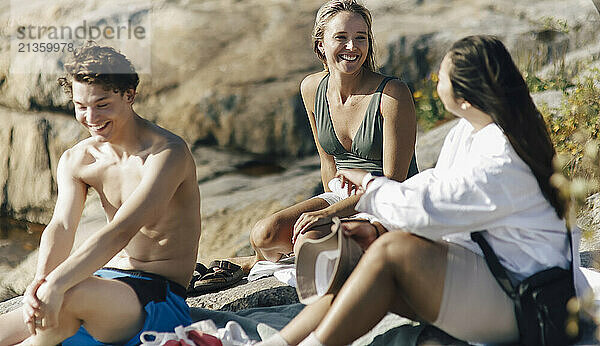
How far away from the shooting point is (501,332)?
7.41 ft

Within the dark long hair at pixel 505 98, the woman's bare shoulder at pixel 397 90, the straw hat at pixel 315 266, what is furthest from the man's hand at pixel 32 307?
the woman's bare shoulder at pixel 397 90

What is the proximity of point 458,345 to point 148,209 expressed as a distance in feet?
3.65

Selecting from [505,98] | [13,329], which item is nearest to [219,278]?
[13,329]

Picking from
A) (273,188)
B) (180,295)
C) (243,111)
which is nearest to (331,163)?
(180,295)

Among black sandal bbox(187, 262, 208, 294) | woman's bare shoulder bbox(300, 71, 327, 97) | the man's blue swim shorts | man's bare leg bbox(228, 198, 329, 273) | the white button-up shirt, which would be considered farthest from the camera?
woman's bare shoulder bbox(300, 71, 327, 97)

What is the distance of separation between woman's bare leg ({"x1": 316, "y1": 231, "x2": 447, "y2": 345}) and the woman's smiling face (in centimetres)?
137

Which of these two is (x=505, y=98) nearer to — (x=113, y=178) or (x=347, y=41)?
(x=347, y=41)

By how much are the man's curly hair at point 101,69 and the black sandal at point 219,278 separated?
125 cm

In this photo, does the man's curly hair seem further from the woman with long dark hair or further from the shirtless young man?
the woman with long dark hair

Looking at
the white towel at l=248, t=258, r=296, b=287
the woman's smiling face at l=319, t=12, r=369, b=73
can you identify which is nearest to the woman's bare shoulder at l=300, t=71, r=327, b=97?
the woman's smiling face at l=319, t=12, r=369, b=73

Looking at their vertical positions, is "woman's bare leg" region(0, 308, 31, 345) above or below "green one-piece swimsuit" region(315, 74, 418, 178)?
below

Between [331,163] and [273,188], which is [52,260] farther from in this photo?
[273,188]

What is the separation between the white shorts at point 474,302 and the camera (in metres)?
2.22

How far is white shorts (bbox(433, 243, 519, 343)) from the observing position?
7.28ft
